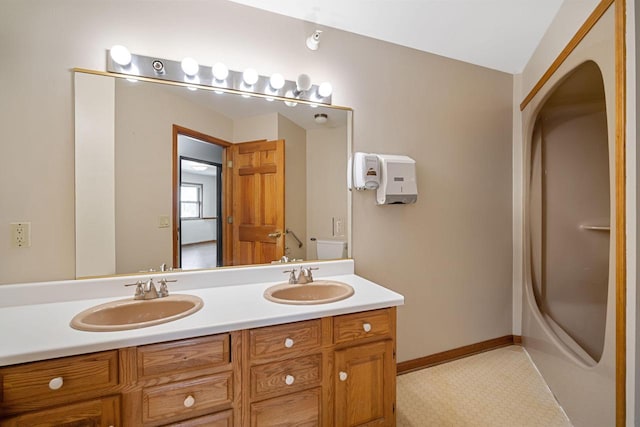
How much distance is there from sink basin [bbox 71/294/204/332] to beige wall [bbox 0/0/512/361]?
13.2 inches

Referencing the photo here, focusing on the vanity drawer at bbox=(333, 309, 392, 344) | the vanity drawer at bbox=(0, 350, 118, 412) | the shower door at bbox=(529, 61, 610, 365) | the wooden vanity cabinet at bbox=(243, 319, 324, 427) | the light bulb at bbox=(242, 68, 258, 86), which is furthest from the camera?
the shower door at bbox=(529, 61, 610, 365)

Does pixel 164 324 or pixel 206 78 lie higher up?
pixel 206 78

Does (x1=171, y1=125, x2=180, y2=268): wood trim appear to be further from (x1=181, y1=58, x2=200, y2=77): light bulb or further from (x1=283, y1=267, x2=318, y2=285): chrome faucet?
(x1=283, y1=267, x2=318, y2=285): chrome faucet

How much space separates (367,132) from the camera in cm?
190

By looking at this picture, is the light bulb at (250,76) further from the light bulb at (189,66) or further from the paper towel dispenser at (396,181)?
the paper towel dispenser at (396,181)

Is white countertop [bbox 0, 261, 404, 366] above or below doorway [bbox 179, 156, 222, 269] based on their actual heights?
below

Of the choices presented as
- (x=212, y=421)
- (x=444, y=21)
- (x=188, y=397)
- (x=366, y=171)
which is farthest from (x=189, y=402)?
(x=444, y=21)

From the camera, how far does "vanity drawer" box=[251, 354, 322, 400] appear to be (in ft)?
3.61

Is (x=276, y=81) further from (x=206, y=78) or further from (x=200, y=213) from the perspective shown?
(x=200, y=213)

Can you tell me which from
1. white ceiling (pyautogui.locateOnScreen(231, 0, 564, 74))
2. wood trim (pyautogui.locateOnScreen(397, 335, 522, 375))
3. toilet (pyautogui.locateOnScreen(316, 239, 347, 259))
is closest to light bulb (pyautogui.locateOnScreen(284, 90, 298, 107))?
white ceiling (pyautogui.locateOnScreen(231, 0, 564, 74))

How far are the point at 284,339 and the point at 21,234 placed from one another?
1.30 meters

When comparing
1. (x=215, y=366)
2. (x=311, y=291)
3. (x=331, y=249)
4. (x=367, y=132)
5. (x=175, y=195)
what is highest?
(x=367, y=132)

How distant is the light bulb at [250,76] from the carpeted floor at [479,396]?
214cm

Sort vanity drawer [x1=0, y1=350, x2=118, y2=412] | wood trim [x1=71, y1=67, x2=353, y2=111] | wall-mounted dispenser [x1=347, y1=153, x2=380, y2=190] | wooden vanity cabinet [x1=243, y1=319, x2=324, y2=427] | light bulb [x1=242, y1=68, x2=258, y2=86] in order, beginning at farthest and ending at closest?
wall-mounted dispenser [x1=347, y1=153, x2=380, y2=190], light bulb [x1=242, y1=68, x2=258, y2=86], wood trim [x1=71, y1=67, x2=353, y2=111], wooden vanity cabinet [x1=243, y1=319, x2=324, y2=427], vanity drawer [x1=0, y1=350, x2=118, y2=412]
